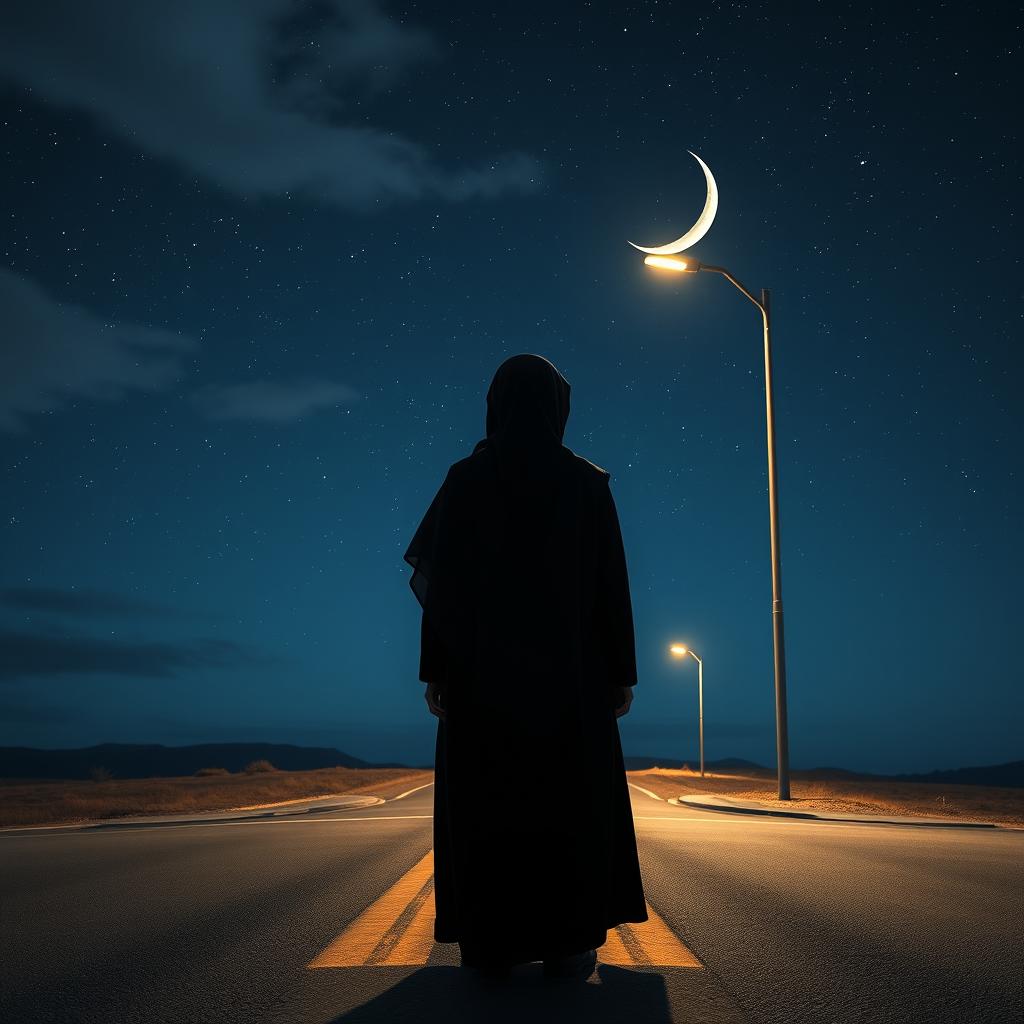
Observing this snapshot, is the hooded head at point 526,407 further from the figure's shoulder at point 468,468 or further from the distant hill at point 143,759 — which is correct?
the distant hill at point 143,759

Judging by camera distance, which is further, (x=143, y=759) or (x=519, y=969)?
(x=143, y=759)

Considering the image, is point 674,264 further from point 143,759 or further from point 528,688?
point 143,759

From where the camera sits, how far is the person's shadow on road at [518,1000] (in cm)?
333

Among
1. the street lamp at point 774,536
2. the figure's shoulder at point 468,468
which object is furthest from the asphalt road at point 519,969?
the street lamp at point 774,536

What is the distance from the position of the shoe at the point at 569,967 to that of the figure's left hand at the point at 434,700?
111cm

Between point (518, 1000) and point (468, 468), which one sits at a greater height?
point (468, 468)

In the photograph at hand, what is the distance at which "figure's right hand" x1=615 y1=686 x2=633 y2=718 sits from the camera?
438 centimetres

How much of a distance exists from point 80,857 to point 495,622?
7.58m

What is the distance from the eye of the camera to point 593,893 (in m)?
3.98

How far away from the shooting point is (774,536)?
20531mm

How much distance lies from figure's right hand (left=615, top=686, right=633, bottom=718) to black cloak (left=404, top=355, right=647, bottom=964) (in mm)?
18

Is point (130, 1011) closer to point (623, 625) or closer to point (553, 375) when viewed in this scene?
point (623, 625)

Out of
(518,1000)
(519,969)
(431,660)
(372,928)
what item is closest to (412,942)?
(372,928)

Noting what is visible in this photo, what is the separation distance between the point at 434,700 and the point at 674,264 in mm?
16912
